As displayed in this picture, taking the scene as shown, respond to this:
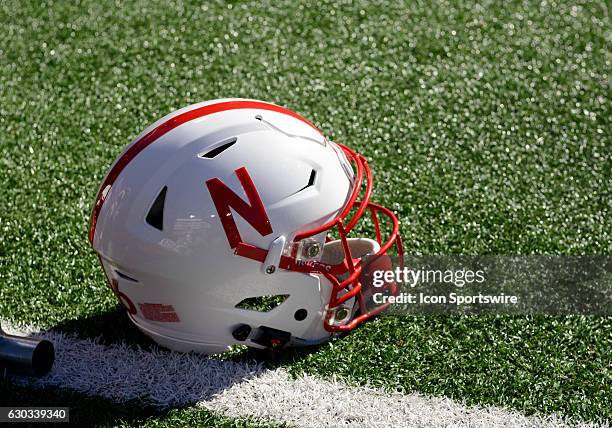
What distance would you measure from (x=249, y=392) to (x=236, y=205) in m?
0.60

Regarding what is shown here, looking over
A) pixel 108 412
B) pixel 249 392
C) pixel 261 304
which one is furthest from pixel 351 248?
pixel 108 412

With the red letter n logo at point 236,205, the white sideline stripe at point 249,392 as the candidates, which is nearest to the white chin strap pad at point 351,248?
the white sideline stripe at point 249,392

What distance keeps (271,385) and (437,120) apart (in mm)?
1884

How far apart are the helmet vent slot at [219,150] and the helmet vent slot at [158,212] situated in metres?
0.15

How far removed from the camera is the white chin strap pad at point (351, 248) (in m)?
3.47

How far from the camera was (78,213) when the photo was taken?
12.9 ft

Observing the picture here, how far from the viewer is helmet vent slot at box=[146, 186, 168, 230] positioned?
9.43ft

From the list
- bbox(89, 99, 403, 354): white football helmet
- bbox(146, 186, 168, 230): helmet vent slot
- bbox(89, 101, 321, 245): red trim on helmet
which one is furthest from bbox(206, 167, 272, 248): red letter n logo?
bbox(89, 101, 321, 245): red trim on helmet

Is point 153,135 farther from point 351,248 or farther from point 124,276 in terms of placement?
→ point 351,248

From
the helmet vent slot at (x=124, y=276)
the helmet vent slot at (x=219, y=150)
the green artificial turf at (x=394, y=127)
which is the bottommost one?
the green artificial turf at (x=394, y=127)

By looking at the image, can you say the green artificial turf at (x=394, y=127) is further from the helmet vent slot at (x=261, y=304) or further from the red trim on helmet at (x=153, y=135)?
the red trim on helmet at (x=153, y=135)

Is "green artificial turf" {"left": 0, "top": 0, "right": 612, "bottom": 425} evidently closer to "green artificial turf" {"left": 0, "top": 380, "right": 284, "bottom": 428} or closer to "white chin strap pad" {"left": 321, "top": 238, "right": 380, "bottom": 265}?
"green artificial turf" {"left": 0, "top": 380, "right": 284, "bottom": 428}

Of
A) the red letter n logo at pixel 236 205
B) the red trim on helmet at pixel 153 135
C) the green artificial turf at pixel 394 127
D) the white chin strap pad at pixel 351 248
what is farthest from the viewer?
the white chin strap pad at pixel 351 248

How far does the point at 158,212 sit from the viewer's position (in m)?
2.89
